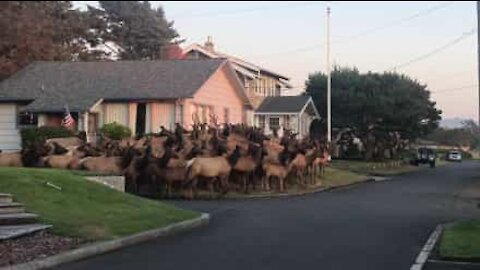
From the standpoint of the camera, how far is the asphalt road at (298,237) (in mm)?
11859

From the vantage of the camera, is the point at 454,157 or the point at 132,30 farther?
the point at 454,157

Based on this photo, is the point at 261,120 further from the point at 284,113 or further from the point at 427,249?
the point at 427,249

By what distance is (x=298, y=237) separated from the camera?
15.3 m

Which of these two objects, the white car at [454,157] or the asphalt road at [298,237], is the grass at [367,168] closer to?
the asphalt road at [298,237]

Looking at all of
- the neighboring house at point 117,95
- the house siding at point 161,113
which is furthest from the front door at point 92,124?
the house siding at point 161,113

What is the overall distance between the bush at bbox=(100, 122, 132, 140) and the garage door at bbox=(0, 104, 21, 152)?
248 inches

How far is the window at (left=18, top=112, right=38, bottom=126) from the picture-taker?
3906 cm

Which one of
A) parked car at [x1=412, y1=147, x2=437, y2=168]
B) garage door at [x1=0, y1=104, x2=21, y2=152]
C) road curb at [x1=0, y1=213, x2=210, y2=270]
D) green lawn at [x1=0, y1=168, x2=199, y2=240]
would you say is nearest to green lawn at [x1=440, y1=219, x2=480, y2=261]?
road curb at [x1=0, y1=213, x2=210, y2=270]

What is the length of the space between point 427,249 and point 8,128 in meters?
30.5

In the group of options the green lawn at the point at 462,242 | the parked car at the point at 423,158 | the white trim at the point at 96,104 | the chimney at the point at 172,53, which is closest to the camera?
the green lawn at the point at 462,242

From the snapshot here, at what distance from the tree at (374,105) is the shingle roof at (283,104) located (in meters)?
7.51

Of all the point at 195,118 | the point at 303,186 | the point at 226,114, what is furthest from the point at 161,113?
the point at 303,186

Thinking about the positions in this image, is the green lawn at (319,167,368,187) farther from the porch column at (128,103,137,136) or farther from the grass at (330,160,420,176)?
the porch column at (128,103,137,136)

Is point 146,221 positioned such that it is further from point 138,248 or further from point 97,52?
point 97,52
